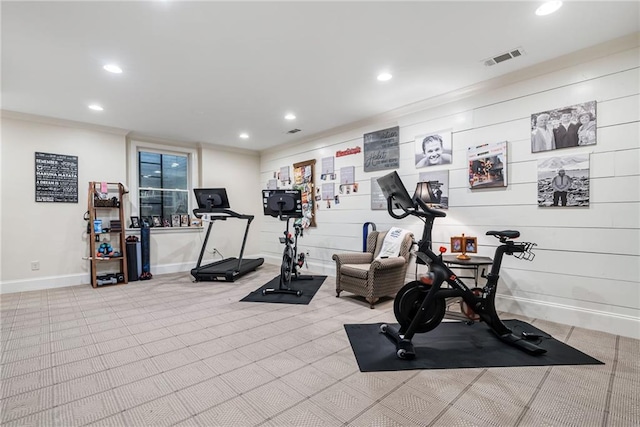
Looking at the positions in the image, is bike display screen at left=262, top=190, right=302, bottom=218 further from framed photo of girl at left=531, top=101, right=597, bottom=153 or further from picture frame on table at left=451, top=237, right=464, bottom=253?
framed photo of girl at left=531, top=101, right=597, bottom=153

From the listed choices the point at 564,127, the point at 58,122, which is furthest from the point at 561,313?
the point at 58,122

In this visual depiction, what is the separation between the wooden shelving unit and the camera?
481cm

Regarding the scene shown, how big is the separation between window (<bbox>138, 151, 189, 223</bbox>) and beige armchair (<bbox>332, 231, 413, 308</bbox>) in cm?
403

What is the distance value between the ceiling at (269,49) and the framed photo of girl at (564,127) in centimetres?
59

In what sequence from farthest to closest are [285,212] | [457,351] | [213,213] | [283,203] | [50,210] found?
[213,213] → [50,210] → [285,212] → [283,203] → [457,351]

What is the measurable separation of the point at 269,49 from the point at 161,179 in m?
4.36

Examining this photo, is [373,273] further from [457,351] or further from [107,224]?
[107,224]

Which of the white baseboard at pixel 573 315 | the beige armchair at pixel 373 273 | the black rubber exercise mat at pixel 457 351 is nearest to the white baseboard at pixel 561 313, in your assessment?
the white baseboard at pixel 573 315

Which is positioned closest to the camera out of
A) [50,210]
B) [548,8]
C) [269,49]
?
[548,8]

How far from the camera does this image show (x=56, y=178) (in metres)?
4.75

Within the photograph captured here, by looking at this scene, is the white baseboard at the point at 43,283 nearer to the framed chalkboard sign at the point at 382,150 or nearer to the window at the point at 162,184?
the window at the point at 162,184

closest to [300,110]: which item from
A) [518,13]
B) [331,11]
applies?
[331,11]

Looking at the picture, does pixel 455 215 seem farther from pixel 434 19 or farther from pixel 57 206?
pixel 57 206

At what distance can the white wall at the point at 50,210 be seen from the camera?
441 centimetres
